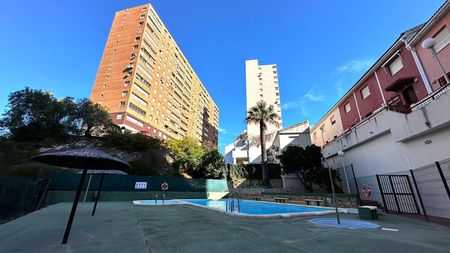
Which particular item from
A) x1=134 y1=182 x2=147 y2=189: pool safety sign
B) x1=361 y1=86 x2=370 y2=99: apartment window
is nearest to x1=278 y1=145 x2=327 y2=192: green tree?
x1=361 y1=86 x2=370 y2=99: apartment window

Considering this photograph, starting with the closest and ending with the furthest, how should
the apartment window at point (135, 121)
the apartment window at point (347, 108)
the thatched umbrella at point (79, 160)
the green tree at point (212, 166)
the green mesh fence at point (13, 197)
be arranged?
1. the thatched umbrella at point (79, 160)
2. the green mesh fence at point (13, 197)
3. the apartment window at point (347, 108)
4. the green tree at point (212, 166)
5. the apartment window at point (135, 121)

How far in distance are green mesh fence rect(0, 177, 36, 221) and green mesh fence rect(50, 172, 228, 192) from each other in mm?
7304

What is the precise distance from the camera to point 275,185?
26.0 meters

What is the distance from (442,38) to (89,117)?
1644 inches

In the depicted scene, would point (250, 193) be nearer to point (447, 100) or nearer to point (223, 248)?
point (447, 100)

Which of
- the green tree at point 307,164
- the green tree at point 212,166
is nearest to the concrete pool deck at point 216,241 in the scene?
the green tree at point 307,164

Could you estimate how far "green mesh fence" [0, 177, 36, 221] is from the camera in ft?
27.1

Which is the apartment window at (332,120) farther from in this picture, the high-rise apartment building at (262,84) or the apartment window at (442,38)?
the high-rise apartment building at (262,84)

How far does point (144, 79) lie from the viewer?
49219 mm

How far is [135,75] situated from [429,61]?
159 ft

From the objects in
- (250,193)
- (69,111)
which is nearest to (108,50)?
(69,111)

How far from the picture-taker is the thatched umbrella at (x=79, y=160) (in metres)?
4.66

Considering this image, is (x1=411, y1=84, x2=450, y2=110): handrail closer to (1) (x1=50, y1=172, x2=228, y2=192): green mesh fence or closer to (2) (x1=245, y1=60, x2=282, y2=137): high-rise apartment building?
(1) (x1=50, y1=172, x2=228, y2=192): green mesh fence

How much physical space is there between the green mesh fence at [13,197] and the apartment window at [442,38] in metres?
23.6
